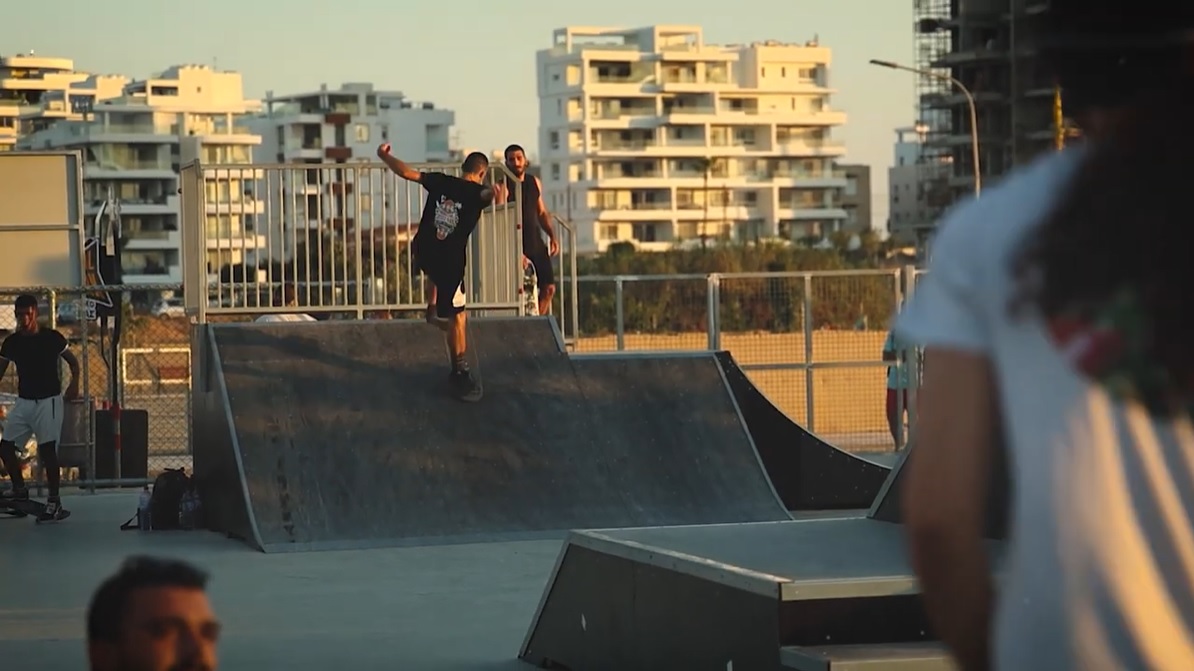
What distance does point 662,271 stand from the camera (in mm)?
96125

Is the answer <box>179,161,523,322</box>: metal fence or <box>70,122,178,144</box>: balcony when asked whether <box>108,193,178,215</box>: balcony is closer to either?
<box>70,122,178,144</box>: balcony

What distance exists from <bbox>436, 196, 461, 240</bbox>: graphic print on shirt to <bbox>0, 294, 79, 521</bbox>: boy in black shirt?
3.27 meters

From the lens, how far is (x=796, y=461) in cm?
1565

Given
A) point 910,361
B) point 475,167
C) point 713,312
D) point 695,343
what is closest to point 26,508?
point 475,167

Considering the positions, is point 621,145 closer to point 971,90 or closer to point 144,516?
point 971,90

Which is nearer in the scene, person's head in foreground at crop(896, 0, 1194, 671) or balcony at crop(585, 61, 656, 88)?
person's head in foreground at crop(896, 0, 1194, 671)

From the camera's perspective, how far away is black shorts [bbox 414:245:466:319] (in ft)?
46.7

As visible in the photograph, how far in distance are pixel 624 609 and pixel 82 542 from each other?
7261 millimetres

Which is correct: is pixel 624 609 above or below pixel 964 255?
below

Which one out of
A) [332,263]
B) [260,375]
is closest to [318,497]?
[260,375]

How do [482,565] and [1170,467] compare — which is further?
[482,565]

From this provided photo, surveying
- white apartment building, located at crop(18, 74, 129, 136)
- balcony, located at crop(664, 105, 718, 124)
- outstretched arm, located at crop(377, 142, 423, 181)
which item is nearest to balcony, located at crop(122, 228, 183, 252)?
white apartment building, located at crop(18, 74, 129, 136)

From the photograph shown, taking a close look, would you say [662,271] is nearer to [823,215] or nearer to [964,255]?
[823,215]

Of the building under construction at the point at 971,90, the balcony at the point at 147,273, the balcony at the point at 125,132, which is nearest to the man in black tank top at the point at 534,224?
the building under construction at the point at 971,90
